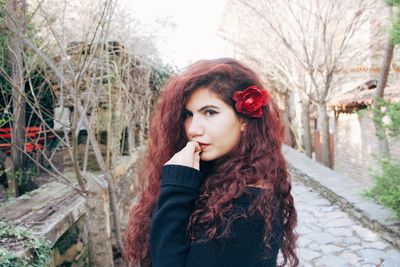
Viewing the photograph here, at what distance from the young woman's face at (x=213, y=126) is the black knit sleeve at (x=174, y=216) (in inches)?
5.3

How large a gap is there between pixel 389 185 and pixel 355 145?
21.1 feet

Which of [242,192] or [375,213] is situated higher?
[242,192]

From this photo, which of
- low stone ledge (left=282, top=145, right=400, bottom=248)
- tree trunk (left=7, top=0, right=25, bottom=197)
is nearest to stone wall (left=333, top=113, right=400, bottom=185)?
low stone ledge (left=282, top=145, right=400, bottom=248)

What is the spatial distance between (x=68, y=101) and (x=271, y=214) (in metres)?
3.38

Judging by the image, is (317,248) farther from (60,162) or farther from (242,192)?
(60,162)

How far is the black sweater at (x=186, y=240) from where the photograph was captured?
1.23 meters

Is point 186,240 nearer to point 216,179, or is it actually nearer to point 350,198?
point 216,179

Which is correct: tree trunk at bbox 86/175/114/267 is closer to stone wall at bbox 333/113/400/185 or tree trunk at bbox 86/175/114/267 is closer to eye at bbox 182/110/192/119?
eye at bbox 182/110/192/119

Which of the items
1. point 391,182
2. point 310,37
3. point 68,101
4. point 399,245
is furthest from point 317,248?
point 310,37

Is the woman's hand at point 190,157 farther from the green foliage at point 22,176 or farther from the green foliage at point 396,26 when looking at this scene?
the green foliage at point 22,176

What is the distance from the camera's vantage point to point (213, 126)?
1.41 meters

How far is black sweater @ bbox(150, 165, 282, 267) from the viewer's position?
4.04 feet

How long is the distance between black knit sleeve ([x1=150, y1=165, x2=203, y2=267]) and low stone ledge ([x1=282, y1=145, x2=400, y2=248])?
1800 millimetres

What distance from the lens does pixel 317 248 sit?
4.41 meters
